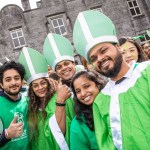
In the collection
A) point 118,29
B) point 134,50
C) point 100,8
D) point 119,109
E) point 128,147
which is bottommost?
point 128,147

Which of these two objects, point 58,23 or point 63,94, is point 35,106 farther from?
point 58,23

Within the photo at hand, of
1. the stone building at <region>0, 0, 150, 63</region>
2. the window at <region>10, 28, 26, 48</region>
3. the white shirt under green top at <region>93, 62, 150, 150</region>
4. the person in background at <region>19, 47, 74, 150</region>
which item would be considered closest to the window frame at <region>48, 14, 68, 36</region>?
the stone building at <region>0, 0, 150, 63</region>

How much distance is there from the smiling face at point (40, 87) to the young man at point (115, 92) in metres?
1.05

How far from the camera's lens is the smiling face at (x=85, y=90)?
2754 millimetres

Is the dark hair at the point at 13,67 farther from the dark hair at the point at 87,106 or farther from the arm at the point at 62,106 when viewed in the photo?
the dark hair at the point at 87,106

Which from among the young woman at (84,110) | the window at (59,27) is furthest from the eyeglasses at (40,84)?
the window at (59,27)

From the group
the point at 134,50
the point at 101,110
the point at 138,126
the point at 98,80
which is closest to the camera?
the point at 138,126

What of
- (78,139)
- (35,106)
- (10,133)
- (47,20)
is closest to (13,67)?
(35,106)

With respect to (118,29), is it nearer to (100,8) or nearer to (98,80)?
(100,8)

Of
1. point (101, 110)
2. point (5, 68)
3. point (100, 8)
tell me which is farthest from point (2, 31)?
point (101, 110)

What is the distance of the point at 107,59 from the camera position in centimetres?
217

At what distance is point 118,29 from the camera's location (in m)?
16.3

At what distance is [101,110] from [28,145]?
1.51 meters

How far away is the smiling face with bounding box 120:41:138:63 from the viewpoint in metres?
3.75
